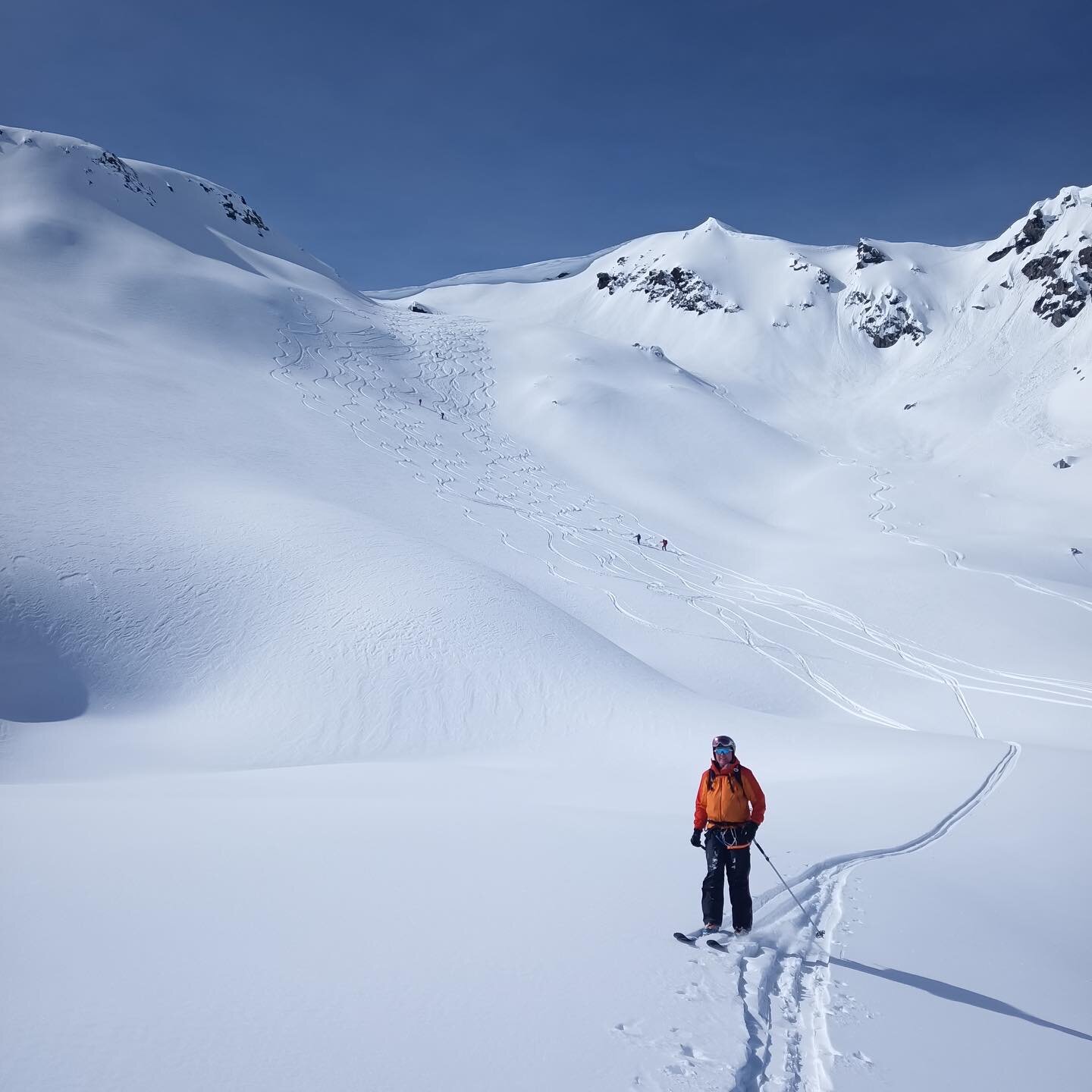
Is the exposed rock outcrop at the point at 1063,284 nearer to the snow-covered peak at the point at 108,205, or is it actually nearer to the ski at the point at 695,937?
the snow-covered peak at the point at 108,205

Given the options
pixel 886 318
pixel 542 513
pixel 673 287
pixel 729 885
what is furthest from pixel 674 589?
pixel 673 287

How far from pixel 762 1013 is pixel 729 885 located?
117 centimetres

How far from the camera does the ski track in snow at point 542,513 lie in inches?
985

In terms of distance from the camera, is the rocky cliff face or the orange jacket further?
the rocky cliff face

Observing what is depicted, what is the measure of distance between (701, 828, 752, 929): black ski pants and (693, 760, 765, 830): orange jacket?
16 cm

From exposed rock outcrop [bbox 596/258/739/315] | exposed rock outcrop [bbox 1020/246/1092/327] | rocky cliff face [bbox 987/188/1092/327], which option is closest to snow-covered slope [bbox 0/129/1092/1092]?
exposed rock outcrop [bbox 1020/246/1092/327]

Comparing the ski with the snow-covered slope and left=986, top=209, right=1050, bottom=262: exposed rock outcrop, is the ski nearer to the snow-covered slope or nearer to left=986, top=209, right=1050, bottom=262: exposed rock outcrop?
the snow-covered slope

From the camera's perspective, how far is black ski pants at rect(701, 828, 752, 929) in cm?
584

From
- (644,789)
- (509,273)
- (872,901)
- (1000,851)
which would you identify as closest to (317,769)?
(644,789)

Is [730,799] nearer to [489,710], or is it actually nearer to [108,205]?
[489,710]

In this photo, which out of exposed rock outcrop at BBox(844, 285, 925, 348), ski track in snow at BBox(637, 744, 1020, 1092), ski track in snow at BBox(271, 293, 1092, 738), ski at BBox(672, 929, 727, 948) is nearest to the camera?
ski track in snow at BBox(637, 744, 1020, 1092)

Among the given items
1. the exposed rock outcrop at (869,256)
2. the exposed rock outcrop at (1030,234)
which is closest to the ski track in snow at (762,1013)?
the exposed rock outcrop at (1030,234)

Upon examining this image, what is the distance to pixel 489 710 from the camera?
55.1ft

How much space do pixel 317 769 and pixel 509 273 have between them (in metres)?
153
